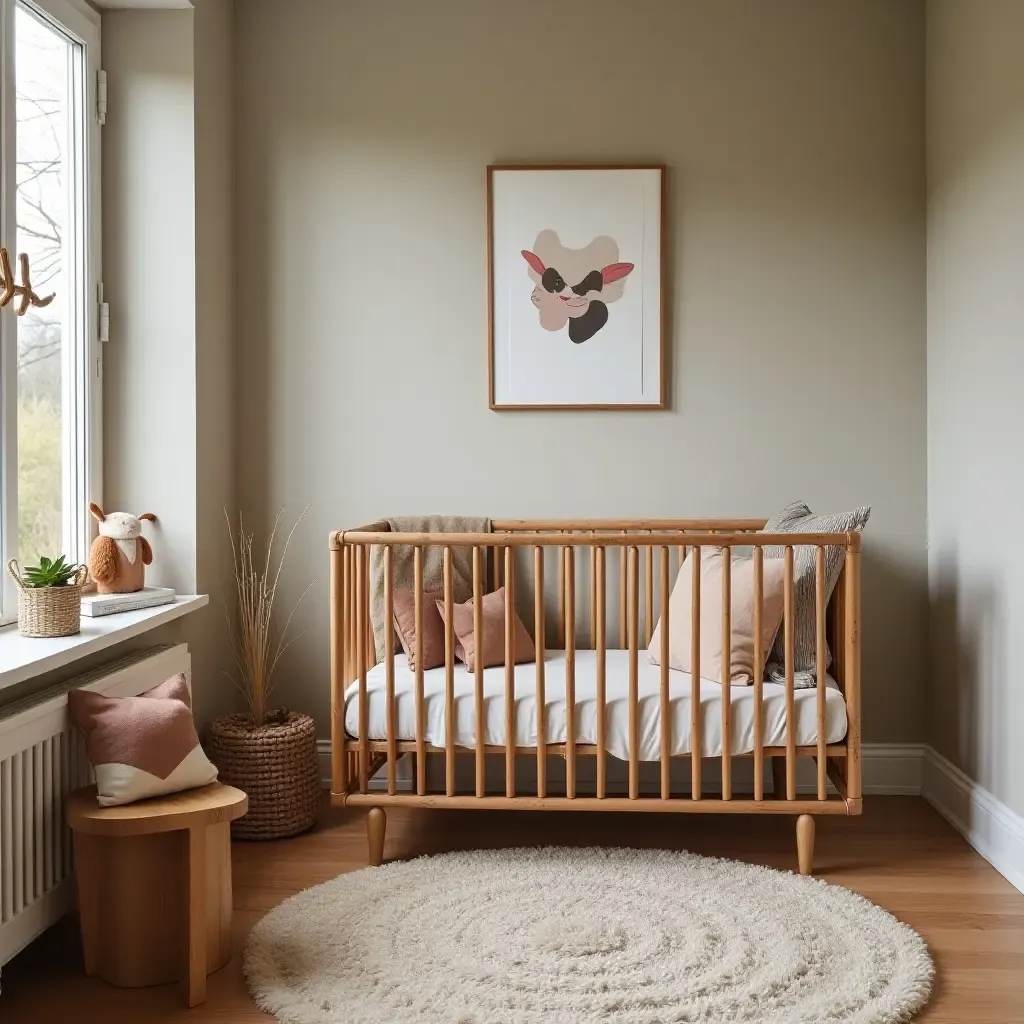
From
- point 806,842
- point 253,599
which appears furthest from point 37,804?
point 806,842

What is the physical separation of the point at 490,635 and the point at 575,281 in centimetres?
110

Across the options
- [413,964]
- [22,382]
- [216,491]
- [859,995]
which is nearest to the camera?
[859,995]

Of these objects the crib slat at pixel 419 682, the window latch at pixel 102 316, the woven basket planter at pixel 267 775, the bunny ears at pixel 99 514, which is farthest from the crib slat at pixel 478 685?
the window latch at pixel 102 316

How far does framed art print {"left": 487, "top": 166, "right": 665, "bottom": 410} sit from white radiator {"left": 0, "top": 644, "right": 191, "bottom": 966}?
4.88ft

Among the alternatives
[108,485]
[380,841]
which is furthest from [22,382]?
[380,841]

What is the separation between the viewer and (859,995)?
5.93 ft

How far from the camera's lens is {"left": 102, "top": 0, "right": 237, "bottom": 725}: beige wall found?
106 inches

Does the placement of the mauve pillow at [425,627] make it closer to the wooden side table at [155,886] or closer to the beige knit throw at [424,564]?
the beige knit throw at [424,564]

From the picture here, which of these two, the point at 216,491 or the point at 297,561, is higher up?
the point at 216,491

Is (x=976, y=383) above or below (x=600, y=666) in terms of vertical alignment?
above

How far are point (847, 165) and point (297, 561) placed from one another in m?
2.02

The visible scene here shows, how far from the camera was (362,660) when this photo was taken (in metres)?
2.51

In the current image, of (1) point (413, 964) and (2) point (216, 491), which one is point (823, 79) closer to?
Result: (2) point (216, 491)

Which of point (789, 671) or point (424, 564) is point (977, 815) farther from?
point (424, 564)
